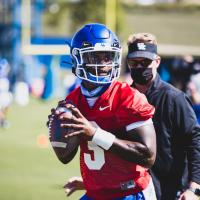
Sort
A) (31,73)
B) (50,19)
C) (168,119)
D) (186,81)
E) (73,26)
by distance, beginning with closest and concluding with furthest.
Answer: (168,119) < (186,81) < (31,73) < (73,26) < (50,19)

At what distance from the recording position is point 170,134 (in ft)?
13.9

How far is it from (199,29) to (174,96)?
117ft

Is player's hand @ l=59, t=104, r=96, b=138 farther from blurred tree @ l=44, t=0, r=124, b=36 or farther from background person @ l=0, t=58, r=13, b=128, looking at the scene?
blurred tree @ l=44, t=0, r=124, b=36

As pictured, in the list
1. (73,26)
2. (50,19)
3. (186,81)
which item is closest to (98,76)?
(186,81)

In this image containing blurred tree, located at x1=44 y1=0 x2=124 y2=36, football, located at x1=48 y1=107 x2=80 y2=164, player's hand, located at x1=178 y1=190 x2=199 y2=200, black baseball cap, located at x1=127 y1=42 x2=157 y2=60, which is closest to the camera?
football, located at x1=48 y1=107 x2=80 y2=164

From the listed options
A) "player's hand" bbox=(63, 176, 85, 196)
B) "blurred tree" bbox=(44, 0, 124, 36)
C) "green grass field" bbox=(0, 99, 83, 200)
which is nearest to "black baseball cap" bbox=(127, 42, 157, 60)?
"player's hand" bbox=(63, 176, 85, 196)

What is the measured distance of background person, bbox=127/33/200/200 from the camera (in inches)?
165

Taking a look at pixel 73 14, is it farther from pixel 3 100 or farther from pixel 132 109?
pixel 132 109

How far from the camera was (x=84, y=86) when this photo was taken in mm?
3664

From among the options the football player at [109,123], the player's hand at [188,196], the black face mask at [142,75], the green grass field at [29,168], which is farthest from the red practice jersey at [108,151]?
the green grass field at [29,168]

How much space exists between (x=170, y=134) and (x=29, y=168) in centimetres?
542

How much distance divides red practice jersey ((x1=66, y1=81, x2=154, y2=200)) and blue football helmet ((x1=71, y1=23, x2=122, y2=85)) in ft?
0.33

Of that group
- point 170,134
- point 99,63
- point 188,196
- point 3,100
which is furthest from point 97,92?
point 3,100

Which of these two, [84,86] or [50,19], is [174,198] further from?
[50,19]
